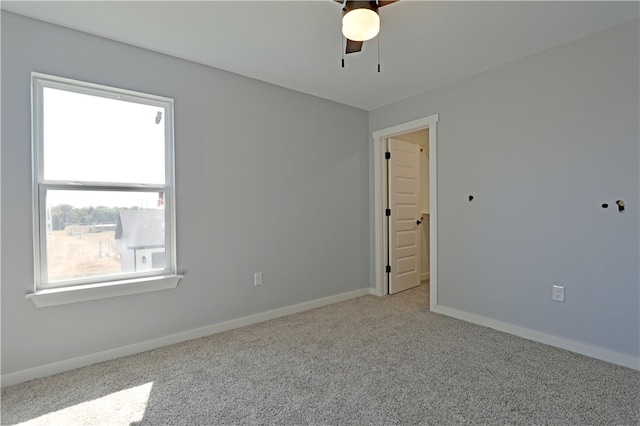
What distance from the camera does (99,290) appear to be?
2.43m

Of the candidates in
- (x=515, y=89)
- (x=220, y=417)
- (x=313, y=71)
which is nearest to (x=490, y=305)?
(x=515, y=89)

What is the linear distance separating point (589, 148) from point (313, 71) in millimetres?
2392

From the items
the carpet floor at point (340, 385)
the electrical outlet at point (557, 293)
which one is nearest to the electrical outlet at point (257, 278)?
the carpet floor at point (340, 385)

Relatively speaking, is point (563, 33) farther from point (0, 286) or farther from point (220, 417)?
point (0, 286)

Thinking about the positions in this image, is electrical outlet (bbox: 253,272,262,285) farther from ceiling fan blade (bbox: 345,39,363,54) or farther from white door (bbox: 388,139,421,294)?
ceiling fan blade (bbox: 345,39,363,54)

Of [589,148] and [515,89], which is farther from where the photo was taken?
[515,89]

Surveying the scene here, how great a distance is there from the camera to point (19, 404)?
195 centimetres

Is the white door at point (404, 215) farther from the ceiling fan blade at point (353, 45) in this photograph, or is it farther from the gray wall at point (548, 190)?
the ceiling fan blade at point (353, 45)

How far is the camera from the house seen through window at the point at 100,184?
7.58 feet

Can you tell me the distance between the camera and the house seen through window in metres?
2.31

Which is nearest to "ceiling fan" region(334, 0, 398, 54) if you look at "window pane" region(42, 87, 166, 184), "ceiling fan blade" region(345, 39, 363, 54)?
"ceiling fan blade" region(345, 39, 363, 54)

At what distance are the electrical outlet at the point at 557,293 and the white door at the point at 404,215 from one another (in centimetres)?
187

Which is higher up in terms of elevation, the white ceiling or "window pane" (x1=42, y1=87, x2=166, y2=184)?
the white ceiling

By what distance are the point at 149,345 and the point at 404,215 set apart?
333 centimetres
